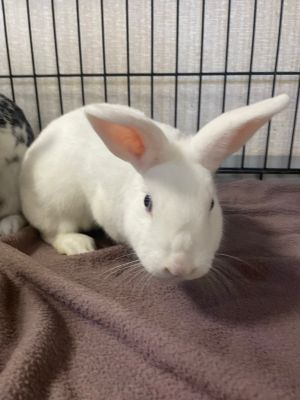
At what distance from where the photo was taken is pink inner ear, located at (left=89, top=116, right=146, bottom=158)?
103 centimetres

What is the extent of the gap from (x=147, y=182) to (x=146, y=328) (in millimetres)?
336

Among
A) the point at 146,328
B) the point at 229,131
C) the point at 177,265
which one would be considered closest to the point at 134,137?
the point at 229,131

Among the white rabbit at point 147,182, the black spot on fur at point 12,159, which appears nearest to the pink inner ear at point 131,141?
the white rabbit at point 147,182

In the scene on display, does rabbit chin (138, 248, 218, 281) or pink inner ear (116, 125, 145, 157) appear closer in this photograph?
rabbit chin (138, 248, 218, 281)

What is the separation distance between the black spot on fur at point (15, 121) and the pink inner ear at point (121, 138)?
71cm

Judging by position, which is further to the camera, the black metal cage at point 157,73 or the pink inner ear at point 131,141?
the black metal cage at point 157,73

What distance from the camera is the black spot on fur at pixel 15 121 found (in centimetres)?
164

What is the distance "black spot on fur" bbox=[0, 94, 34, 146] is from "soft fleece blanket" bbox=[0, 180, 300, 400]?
0.44 metres

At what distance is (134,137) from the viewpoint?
106cm

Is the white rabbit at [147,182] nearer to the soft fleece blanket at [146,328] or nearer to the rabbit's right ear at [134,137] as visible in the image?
the rabbit's right ear at [134,137]

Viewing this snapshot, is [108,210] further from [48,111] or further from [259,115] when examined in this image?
[48,111]

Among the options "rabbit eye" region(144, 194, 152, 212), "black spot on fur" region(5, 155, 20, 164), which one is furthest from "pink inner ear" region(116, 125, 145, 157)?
"black spot on fur" region(5, 155, 20, 164)

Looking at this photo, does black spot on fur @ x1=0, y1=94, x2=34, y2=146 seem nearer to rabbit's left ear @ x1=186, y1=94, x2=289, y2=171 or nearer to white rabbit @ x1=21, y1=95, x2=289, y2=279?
white rabbit @ x1=21, y1=95, x2=289, y2=279

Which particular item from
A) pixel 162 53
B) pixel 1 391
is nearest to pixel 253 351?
pixel 1 391
